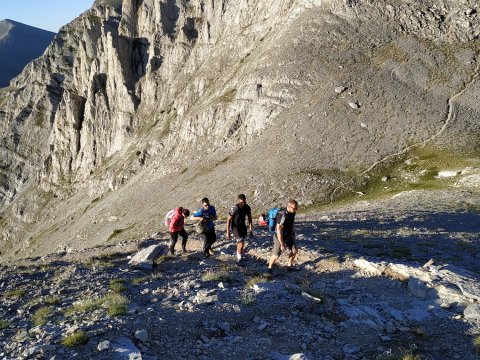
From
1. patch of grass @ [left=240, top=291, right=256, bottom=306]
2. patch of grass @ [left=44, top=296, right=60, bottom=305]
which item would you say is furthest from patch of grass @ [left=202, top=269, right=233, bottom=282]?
patch of grass @ [left=44, top=296, right=60, bottom=305]

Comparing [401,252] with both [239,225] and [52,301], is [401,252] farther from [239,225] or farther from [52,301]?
[52,301]

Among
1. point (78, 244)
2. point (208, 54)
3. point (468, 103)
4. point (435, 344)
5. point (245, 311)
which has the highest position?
point (208, 54)

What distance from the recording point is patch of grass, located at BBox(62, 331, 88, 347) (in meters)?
11.4

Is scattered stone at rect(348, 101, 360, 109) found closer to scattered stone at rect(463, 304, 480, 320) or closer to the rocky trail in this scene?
the rocky trail

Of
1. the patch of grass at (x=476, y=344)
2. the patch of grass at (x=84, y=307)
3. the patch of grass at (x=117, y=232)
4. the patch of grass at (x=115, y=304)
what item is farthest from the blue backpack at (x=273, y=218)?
the patch of grass at (x=117, y=232)

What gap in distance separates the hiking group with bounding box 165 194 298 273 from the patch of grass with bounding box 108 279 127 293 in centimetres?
464

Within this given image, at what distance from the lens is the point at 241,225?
20.2 meters

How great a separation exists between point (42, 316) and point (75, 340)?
140 inches

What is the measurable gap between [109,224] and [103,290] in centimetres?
6678

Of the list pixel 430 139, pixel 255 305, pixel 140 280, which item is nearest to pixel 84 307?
pixel 140 280

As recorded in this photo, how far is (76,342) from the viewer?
37.6 feet

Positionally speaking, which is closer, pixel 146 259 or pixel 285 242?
pixel 285 242

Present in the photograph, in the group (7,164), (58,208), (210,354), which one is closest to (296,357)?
(210,354)

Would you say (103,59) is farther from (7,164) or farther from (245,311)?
(245,311)
